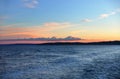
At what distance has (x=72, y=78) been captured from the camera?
23.9 meters

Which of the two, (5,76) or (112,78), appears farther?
(5,76)

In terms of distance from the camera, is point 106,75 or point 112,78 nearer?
point 112,78

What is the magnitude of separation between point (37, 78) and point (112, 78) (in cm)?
724

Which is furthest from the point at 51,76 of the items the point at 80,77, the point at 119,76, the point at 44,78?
the point at 119,76

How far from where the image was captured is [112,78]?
23328 millimetres

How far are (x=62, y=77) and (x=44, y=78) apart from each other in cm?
177

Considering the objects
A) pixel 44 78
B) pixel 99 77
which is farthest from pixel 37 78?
pixel 99 77

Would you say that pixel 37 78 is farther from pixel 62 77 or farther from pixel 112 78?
pixel 112 78

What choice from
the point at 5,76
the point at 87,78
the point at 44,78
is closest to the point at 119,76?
the point at 87,78

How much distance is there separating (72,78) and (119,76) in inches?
178

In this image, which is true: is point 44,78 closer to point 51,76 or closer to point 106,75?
point 51,76

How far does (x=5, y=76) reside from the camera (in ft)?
86.3

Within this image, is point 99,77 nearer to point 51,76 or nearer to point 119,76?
point 119,76

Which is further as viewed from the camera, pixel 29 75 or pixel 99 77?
Answer: pixel 29 75
